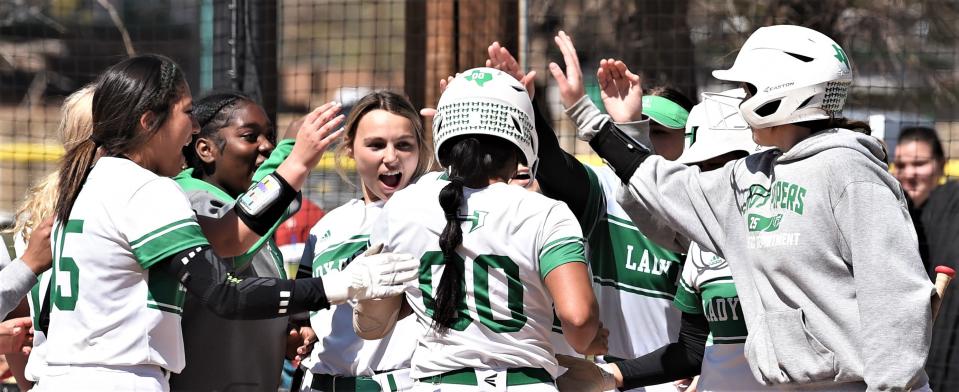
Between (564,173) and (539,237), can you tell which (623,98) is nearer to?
(564,173)

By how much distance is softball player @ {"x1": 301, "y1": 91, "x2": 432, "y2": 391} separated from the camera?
3975 mm

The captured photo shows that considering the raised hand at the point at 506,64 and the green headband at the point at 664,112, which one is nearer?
the raised hand at the point at 506,64

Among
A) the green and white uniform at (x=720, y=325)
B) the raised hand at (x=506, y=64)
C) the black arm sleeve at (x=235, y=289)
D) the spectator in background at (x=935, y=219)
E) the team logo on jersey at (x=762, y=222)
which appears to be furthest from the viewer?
the spectator in background at (x=935, y=219)

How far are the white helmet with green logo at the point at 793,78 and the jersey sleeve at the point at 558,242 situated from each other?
56 cm

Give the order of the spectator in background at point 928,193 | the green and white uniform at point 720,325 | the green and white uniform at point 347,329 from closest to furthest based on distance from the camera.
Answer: the green and white uniform at point 720,325 < the green and white uniform at point 347,329 < the spectator in background at point 928,193

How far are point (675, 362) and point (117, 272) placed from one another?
1661mm

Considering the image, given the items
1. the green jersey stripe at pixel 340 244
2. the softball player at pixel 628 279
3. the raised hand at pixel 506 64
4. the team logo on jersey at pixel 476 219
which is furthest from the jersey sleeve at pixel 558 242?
the green jersey stripe at pixel 340 244

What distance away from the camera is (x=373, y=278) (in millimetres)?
3199

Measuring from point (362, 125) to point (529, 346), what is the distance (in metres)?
1.43

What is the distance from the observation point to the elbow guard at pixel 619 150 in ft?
11.1

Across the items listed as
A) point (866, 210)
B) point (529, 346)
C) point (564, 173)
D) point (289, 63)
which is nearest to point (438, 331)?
point (529, 346)

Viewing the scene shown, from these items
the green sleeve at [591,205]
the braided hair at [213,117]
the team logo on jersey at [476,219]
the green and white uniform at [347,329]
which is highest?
the braided hair at [213,117]

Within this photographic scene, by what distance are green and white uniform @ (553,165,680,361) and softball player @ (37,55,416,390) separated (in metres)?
1.12

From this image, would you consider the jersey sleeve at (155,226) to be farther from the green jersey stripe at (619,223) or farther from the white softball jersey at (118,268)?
the green jersey stripe at (619,223)
